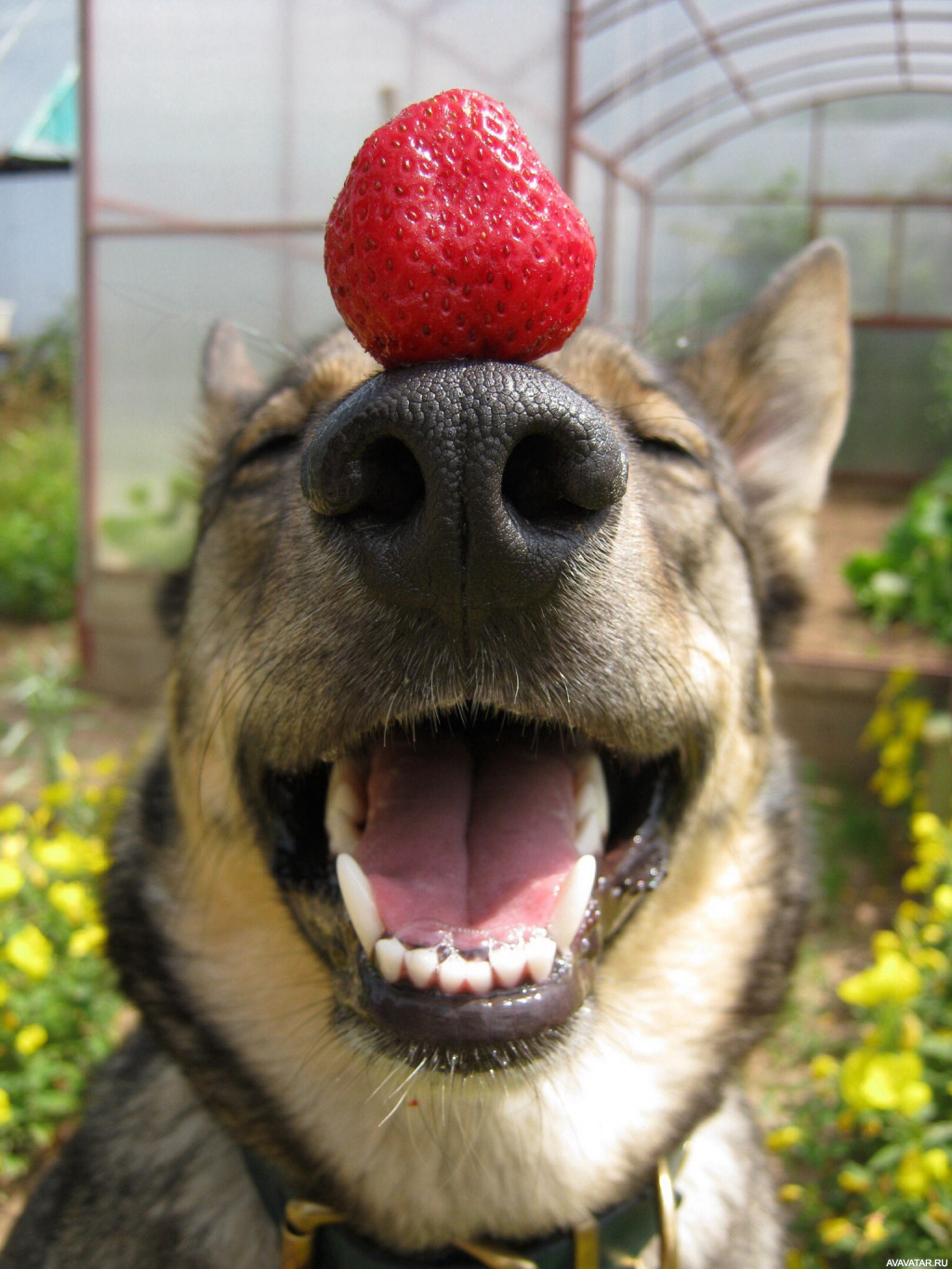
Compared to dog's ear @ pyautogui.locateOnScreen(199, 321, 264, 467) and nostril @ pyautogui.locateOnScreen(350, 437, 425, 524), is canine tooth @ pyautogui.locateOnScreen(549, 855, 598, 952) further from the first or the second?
dog's ear @ pyautogui.locateOnScreen(199, 321, 264, 467)

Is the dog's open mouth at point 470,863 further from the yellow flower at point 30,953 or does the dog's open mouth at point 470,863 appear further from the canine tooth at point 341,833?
the yellow flower at point 30,953

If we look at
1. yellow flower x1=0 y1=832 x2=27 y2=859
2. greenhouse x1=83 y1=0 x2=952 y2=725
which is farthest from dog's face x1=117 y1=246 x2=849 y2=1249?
greenhouse x1=83 y1=0 x2=952 y2=725

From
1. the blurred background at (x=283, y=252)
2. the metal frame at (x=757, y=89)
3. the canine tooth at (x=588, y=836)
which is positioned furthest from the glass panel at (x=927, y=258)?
the canine tooth at (x=588, y=836)

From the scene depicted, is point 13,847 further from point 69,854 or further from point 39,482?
point 39,482

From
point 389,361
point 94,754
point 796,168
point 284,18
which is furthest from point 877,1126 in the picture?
point 796,168

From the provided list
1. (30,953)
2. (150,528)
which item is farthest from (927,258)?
(30,953)

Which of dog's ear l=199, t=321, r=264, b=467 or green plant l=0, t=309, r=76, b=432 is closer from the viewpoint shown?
dog's ear l=199, t=321, r=264, b=467
